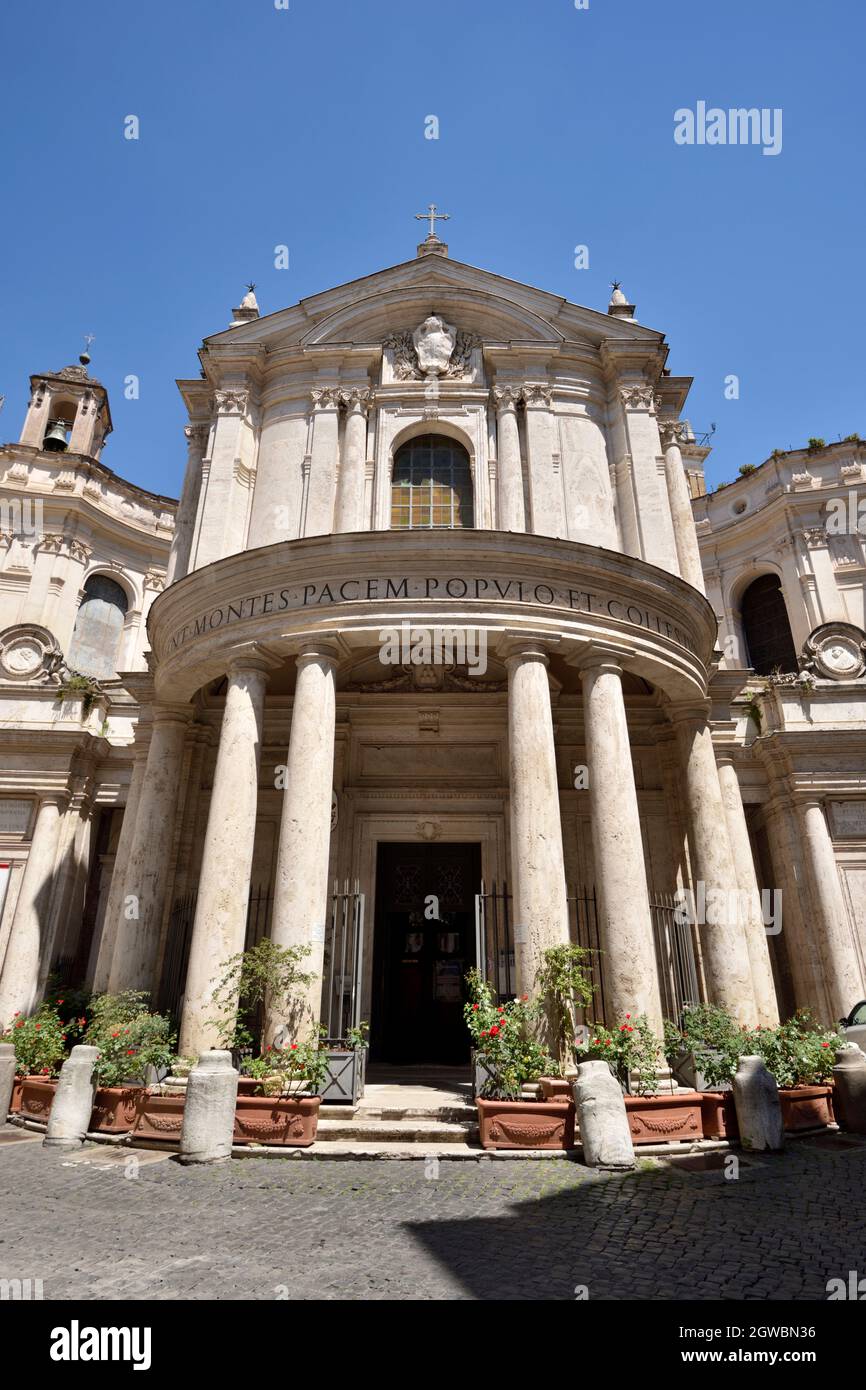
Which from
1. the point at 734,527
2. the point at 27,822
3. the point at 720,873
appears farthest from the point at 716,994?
the point at 734,527

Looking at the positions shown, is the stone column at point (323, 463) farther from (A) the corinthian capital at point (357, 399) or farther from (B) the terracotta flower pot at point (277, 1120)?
(B) the terracotta flower pot at point (277, 1120)

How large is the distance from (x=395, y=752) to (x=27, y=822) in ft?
27.1

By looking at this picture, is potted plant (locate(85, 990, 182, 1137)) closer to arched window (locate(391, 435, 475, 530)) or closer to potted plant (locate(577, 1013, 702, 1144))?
potted plant (locate(577, 1013, 702, 1144))

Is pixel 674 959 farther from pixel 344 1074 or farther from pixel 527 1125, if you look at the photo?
pixel 344 1074

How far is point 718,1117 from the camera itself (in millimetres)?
9352

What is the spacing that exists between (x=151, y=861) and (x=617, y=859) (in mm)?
7758

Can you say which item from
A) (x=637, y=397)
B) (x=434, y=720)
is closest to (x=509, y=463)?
(x=637, y=397)

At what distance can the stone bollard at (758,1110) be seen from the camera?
8.96 m

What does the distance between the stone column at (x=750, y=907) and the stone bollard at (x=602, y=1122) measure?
5.47 meters

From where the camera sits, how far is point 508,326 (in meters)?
16.1

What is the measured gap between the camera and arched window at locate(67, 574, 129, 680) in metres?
25.7

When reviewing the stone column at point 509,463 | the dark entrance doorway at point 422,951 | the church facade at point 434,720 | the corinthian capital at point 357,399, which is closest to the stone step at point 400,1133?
the church facade at point 434,720

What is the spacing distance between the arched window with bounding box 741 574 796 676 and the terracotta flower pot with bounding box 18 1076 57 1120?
22739 mm
